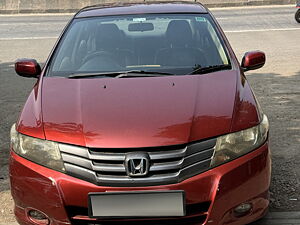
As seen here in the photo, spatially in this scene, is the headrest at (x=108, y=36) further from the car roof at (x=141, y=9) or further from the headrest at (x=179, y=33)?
the headrest at (x=179, y=33)

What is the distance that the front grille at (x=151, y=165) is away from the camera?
9.49 ft

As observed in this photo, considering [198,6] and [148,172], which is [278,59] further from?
[148,172]

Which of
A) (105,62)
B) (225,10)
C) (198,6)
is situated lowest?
(225,10)

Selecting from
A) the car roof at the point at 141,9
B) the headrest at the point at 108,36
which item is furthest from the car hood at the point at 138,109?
the car roof at the point at 141,9

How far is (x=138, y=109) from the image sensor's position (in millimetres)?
3262

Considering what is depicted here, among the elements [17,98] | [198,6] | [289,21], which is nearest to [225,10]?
[289,21]

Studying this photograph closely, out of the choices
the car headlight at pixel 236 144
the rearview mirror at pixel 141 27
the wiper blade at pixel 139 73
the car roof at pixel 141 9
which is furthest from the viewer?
the car roof at pixel 141 9

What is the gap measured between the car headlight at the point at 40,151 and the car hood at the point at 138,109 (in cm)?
6

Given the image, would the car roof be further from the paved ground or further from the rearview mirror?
the paved ground

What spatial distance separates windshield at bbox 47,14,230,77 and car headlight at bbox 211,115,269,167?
1.00 m

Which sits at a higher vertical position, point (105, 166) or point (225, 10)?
point (105, 166)

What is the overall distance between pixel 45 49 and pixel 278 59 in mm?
6034

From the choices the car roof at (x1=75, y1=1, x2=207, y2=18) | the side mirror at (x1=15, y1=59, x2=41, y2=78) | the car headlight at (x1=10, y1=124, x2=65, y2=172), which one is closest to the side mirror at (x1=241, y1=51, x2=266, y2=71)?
the car roof at (x1=75, y1=1, x2=207, y2=18)

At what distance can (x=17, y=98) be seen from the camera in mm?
7910
